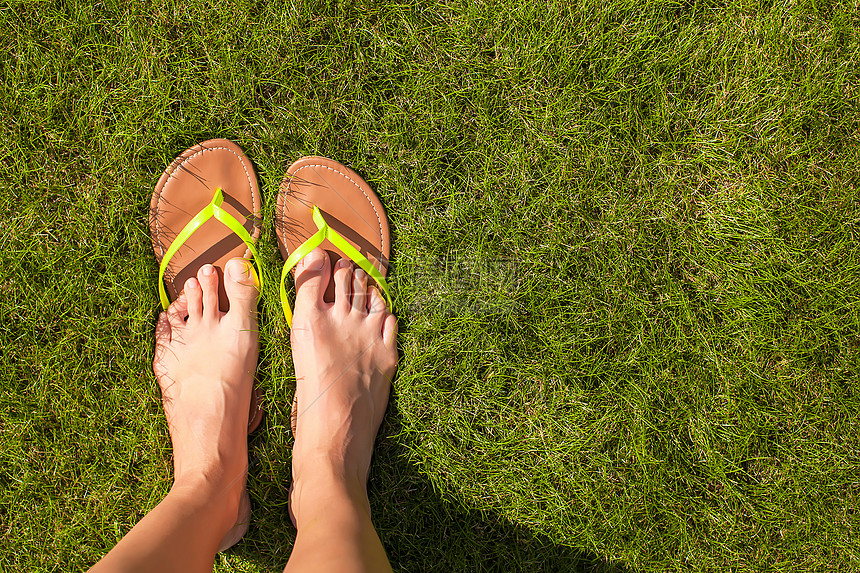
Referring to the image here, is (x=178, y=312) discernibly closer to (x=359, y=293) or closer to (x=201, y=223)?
(x=201, y=223)

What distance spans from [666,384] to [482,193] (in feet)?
2.96

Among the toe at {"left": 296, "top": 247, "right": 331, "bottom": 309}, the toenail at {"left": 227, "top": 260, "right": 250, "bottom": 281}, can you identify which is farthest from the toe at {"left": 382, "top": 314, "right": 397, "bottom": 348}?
the toenail at {"left": 227, "top": 260, "right": 250, "bottom": 281}

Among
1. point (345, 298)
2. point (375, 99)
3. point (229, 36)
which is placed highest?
point (229, 36)

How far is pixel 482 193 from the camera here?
1.75 metres

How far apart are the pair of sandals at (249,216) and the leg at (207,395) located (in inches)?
2.4

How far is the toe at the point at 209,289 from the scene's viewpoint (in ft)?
5.81

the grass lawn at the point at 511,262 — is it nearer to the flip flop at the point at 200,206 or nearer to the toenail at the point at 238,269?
the flip flop at the point at 200,206

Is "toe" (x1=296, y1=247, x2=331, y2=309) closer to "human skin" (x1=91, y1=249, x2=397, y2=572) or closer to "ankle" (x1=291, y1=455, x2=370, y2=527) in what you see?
"human skin" (x1=91, y1=249, x2=397, y2=572)

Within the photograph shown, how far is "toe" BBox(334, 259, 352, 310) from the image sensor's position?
1785 mm

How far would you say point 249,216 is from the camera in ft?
5.83

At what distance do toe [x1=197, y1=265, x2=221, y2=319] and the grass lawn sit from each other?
0.59 ft

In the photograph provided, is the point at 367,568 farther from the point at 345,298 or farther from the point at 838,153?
the point at 838,153

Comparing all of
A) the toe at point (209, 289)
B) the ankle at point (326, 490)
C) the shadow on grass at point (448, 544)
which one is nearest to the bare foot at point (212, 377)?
the toe at point (209, 289)

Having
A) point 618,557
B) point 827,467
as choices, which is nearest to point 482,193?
point 618,557
